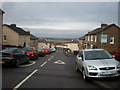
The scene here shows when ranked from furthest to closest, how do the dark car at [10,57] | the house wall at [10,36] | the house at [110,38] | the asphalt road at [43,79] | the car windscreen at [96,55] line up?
the house wall at [10,36]
the house at [110,38]
the dark car at [10,57]
the car windscreen at [96,55]
the asphalt road at [43,79]

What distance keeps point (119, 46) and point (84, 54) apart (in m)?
37.1

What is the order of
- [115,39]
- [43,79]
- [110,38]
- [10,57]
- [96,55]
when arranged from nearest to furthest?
1. [43,79]
2. [96,55]
3. [10,57]
4. [110,38]
5. [115,39]

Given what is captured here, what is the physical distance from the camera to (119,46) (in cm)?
4503

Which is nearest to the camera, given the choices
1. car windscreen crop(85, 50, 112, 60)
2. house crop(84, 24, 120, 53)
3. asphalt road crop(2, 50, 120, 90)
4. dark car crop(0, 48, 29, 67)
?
asphalt road crop(2, 50, 120, 90)

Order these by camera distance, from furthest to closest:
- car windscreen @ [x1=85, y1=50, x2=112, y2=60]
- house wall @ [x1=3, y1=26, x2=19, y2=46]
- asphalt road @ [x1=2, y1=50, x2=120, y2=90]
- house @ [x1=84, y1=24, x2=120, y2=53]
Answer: house wall @ [x1=3, y1=26, x2=19, y2=46] → house @ [x1=84, y1=24, x2=120, y2=53] → car windscreen @ [x1=85, y1=50, x2=112, y2=60] → asphalt road @ [x1=2, y1=50, x2=120, y2=90]

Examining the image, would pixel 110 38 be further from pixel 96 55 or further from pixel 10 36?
pixel 96 55

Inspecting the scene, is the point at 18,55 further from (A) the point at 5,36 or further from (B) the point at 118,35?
(A) the point at 5,36

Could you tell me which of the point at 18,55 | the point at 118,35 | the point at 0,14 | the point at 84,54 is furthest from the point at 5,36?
the point at 84,54

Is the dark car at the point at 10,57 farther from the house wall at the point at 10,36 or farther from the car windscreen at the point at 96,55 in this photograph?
the house wall at the point at 10,36

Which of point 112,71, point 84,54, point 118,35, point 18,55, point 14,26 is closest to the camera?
point 112,71

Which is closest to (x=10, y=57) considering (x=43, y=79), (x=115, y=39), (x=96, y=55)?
(x=43, y=79)

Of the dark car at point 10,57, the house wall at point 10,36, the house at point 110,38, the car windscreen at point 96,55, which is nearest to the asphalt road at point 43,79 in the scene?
the dark car at point 10,57

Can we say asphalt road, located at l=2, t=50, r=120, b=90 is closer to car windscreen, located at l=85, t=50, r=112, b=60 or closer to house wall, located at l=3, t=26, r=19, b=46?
car windscreen, located at l=85, t=50, r=112, b=60

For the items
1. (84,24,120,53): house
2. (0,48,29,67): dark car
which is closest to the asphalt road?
(0,48,29,67): dark car
